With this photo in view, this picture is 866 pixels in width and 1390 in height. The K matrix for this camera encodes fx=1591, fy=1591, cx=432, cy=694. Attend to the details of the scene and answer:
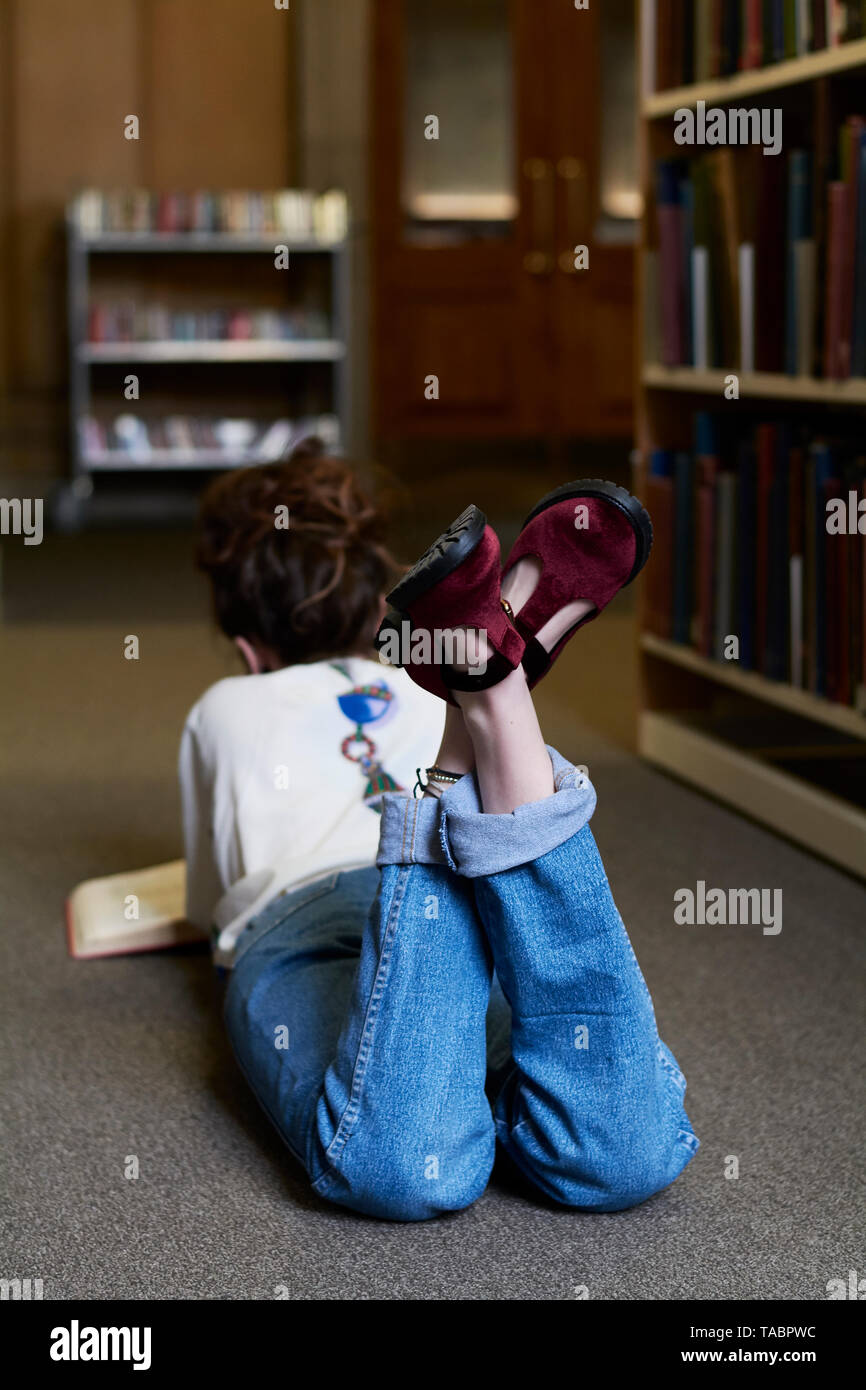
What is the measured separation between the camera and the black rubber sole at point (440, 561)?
0.99m

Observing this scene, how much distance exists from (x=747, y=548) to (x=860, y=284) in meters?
0.46

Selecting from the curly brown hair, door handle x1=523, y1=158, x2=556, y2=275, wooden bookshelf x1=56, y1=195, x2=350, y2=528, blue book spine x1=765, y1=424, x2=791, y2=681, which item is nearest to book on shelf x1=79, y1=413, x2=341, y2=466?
wooden bookshelf x1=56, y1=195, x2=350, y2=528

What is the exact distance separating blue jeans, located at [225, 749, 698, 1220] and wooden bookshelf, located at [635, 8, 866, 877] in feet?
3.31

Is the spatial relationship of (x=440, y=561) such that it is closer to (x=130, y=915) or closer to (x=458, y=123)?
(x=130, y=915)

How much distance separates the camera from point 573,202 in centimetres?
643

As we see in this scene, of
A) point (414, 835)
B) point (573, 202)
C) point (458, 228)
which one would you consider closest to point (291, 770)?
point (414, 835)

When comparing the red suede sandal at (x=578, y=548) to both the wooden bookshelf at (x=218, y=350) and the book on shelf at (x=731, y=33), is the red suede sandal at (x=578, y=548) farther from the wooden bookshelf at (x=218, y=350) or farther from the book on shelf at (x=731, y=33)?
the wooden bookshelf at (x=218, y=350)

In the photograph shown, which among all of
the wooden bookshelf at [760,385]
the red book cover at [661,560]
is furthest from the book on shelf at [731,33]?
the red book cover at [661,560]

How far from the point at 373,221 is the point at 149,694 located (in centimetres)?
366

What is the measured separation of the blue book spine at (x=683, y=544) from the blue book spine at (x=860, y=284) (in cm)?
53

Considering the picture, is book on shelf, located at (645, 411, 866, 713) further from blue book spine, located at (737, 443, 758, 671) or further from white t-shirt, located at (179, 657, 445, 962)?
white t-shirt, located at (179, 657, 445, 962)

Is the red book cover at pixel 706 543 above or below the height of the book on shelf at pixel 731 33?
below
